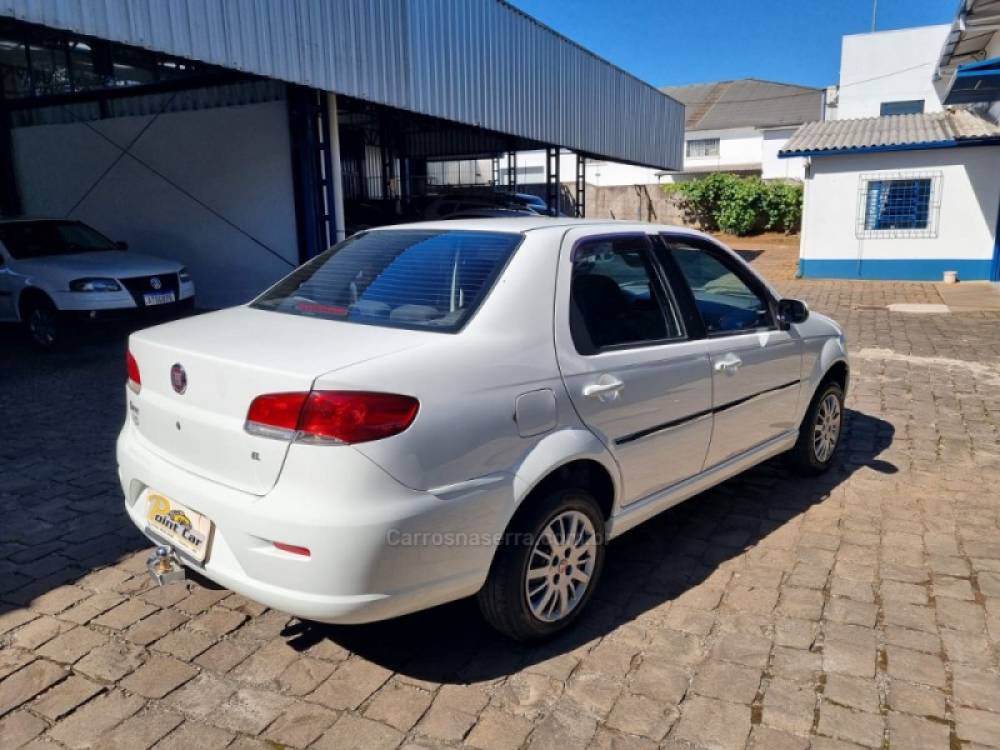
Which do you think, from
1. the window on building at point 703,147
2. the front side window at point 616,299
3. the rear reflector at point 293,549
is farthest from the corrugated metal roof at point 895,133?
the window on building at point 703,147

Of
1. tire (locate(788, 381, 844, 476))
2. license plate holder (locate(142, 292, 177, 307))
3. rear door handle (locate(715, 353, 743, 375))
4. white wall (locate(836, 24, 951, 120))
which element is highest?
white wall (locate(836, 24, 951, 120))

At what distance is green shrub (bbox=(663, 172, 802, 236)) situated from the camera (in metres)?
26.6

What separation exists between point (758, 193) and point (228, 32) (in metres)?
22.9

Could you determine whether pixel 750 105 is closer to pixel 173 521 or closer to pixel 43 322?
pixel 43 322

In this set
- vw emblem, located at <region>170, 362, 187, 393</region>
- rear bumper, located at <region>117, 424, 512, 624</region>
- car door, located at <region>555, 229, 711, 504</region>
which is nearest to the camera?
rear bumper, located at <region>117, 424, 512, 624</region>

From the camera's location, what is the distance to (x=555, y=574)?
3.01 meters

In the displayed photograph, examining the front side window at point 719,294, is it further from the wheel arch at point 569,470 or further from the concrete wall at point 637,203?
the concrete wall at point 637,203

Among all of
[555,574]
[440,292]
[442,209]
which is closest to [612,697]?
[555,574]

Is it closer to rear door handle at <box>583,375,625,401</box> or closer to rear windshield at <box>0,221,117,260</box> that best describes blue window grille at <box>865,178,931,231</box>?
rear windshield at <box>0,221,117,260</box>

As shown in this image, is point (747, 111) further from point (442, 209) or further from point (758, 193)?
point (442, 209)

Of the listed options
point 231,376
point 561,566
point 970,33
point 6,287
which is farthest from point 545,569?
point 970,33

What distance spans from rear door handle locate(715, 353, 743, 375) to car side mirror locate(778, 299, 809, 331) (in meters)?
0.60

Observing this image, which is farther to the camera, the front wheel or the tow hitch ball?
the front wheel

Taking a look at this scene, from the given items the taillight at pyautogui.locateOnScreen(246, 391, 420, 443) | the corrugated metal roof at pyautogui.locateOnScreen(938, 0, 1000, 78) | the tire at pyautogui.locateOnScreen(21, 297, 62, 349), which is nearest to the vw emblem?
the taillight at pyautogui.locateOnScreen(246, 391, 420, 443)
